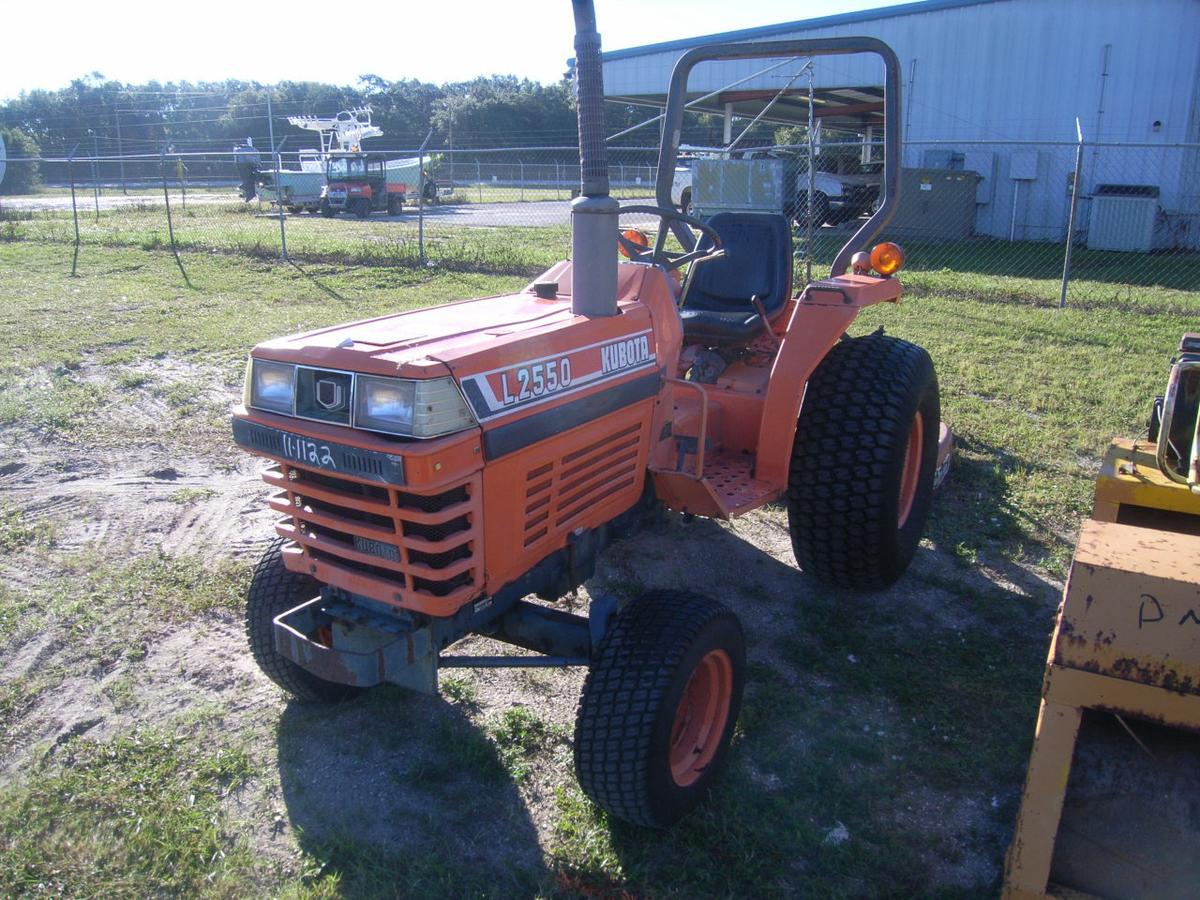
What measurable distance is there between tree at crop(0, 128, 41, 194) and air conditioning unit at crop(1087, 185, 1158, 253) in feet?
111

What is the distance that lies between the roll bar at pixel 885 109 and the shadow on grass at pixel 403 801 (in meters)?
2.40

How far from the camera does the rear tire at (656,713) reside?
2.51m

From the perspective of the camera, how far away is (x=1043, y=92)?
54.4ft

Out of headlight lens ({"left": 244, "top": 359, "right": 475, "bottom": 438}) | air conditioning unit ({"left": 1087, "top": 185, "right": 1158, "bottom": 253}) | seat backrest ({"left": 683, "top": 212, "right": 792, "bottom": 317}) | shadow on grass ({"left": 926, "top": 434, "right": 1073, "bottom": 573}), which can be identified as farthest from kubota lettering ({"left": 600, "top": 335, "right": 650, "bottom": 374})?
air conditioning unit ({"left": 1087, "top": 185, "right": 1158, "bottom": 253})

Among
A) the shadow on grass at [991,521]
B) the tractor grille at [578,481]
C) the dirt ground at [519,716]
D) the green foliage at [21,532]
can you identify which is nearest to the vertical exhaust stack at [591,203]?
the tractor grille at [578,481]

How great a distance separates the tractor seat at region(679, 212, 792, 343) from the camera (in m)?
4.20

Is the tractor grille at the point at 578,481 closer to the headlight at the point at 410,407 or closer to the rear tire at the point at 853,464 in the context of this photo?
the headlight at the point at 410,407

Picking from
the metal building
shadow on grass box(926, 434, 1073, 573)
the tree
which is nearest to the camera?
shadow on grass box(926, 434, 1073, 573)

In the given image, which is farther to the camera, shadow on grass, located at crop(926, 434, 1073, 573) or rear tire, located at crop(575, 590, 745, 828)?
shadow on grass, located at crop(926, 434, 1073, 573)

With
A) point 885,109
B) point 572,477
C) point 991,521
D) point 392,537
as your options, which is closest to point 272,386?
point 392,537

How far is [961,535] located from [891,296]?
1.23m

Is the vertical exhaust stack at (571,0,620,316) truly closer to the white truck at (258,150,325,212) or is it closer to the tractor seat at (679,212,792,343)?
the tractor seat at (679,212,792,343)

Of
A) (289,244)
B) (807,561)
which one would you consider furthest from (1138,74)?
(807,561)

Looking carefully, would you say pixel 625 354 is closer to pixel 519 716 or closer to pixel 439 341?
pixel 439 341
